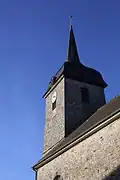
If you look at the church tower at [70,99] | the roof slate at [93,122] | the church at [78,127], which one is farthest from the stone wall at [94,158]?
the church tower at [70,99]

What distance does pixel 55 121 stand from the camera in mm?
16734

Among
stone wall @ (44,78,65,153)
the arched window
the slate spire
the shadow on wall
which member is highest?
the slate spire

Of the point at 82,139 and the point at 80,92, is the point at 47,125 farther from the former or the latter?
the point at 82,139

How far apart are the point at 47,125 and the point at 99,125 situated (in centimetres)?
808

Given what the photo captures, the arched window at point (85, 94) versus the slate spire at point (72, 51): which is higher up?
the slate spire at point (72, 51)

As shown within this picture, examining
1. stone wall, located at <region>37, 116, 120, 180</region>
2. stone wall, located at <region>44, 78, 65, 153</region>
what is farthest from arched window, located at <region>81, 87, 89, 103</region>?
stone wall, located at <region>37, 116, 120, 180</region>

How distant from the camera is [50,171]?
42.3ft

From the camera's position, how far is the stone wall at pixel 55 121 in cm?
1577

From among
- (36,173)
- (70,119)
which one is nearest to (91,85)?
(70,119)

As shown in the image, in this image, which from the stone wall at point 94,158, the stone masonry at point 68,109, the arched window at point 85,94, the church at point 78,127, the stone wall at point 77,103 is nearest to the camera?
the stone wall at point 94,158

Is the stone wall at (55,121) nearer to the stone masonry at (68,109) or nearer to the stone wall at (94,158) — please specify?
the stone masonry at (68,109)

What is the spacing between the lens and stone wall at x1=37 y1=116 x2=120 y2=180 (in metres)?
9.12

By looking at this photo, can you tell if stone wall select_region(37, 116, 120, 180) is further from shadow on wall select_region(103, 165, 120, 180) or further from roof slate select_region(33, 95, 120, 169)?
roof slate select_region(33, 95, 120, 169)

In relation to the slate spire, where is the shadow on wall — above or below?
below
